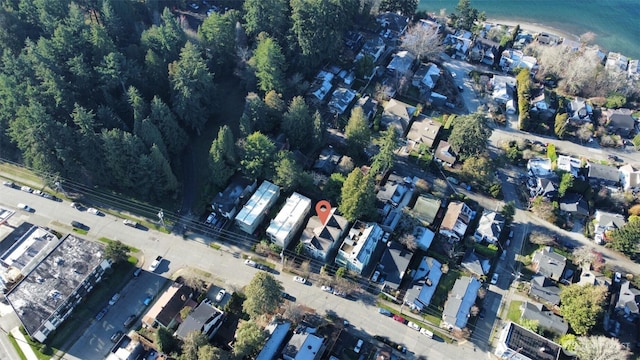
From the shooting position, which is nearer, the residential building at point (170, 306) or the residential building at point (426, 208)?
the residential building at point (170, 306)

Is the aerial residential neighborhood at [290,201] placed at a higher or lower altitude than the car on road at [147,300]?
higher

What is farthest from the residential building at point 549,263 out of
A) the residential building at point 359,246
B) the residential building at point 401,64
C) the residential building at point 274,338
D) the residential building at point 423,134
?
the residential building at point 401,64

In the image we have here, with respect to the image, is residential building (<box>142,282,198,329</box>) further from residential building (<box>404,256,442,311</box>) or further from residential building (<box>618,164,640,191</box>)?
residential building (<box>618,164,640,191</box>)

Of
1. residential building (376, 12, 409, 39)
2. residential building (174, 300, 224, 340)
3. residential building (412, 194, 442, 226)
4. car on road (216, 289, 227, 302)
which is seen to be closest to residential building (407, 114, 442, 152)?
residential building (412, 194, 442, 226)

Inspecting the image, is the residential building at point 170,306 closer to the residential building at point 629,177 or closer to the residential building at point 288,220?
the residential building at point 288,220

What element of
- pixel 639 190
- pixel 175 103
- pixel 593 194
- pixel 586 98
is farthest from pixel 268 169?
pixel 586 98

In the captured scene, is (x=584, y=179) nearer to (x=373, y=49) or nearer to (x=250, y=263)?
(x=373, y=49)

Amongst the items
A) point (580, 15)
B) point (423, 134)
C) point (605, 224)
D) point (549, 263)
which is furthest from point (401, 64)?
point (580, 15)
